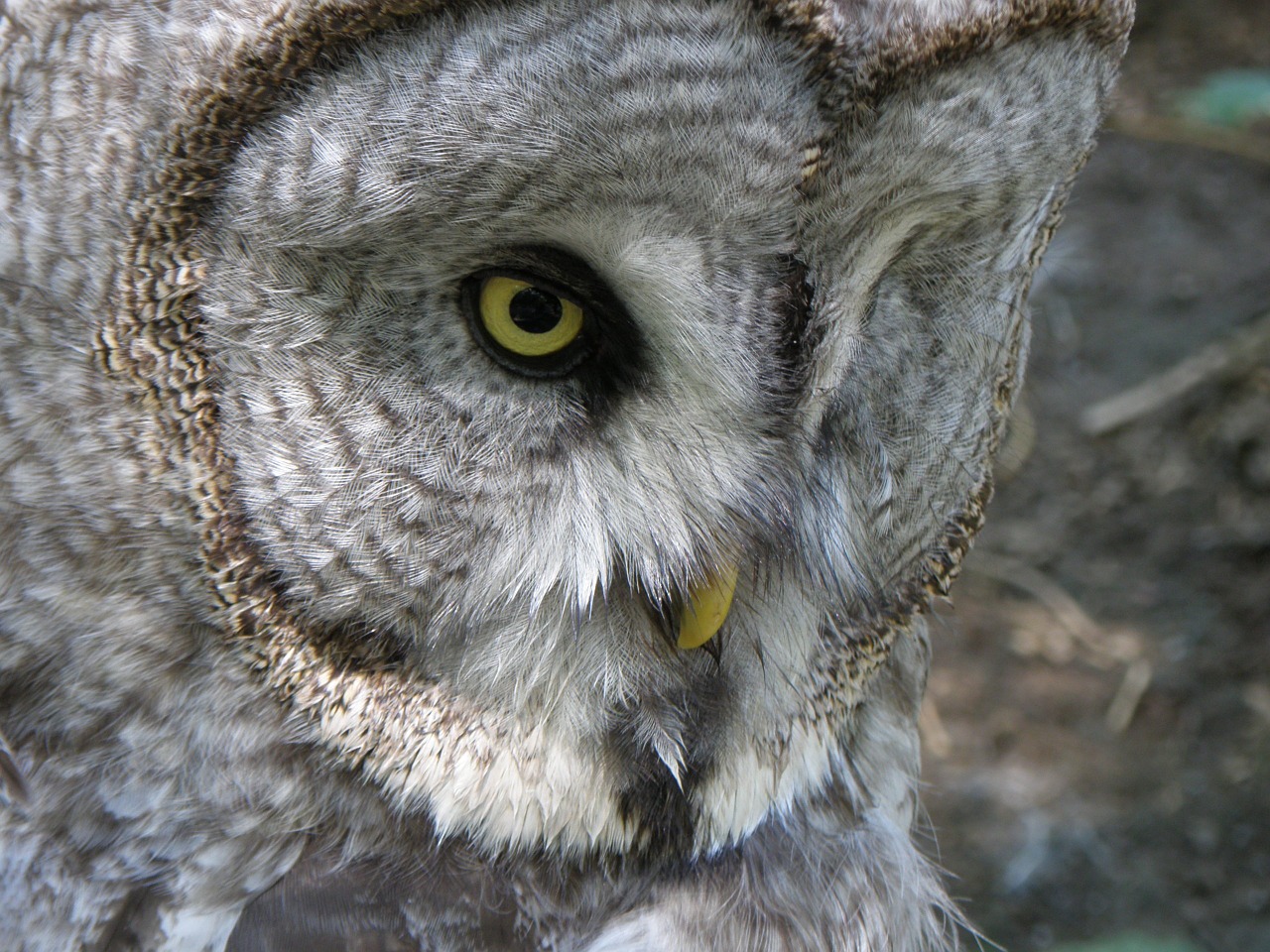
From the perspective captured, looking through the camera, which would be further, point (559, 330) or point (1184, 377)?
point (1184, 377)

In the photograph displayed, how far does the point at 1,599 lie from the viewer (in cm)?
108

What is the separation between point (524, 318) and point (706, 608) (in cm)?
30

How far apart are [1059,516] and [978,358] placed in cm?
177

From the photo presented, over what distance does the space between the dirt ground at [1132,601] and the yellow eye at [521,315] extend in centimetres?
111

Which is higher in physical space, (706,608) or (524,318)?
(524,318)

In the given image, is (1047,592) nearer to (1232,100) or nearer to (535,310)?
(1232,100)

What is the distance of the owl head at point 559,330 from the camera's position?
36.2 inches

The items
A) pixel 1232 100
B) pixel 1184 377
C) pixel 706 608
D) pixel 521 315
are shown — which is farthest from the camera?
pixel 1184 377

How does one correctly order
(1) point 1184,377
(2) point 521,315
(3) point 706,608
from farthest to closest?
1. (1) point 1184,377
2. (3) point 706,608
3. (2) point 521,315

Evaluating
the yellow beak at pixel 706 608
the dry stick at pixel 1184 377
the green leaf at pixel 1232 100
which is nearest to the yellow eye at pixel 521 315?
the yellow beak at pixel 706 608

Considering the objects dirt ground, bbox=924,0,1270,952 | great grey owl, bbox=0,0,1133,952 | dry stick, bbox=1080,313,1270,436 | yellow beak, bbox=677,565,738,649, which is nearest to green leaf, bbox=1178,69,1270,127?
dirt ground, bbox=924,0,1270,952

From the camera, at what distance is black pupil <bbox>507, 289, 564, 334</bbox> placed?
3.21 feet

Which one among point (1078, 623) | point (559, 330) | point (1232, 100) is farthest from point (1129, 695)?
point (559, 330)

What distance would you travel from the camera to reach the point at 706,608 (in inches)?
43.7
